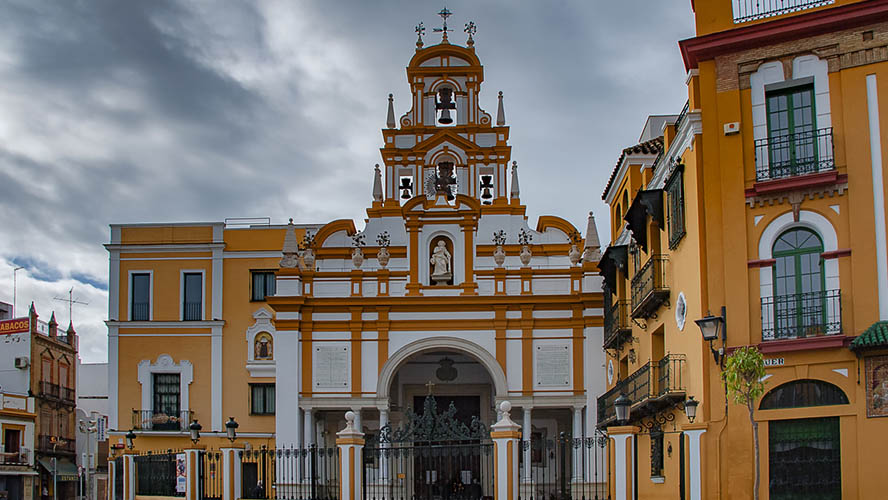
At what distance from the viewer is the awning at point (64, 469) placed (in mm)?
51713

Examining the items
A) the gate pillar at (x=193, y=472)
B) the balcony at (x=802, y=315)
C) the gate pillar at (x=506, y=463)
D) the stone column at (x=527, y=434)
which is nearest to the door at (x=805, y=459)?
the balcony at (x=802, y=315)

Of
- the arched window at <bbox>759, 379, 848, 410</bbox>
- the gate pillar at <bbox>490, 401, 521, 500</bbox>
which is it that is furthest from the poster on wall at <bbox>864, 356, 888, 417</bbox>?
the gate pillar at <bbox>490, 401, 521, 500</bbox>

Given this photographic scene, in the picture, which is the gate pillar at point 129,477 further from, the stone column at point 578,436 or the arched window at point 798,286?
the arched window at point 798,286

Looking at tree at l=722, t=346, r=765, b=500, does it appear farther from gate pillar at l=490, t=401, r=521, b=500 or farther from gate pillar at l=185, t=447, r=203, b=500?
gate pillar at l=185, t=447, r=203, b=500

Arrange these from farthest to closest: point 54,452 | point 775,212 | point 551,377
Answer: point 54,452
point 551,377
point 775,212

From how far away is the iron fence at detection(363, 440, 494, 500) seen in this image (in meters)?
25.1

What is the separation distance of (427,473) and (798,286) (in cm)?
914

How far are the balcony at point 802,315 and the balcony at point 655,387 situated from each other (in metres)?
2.83

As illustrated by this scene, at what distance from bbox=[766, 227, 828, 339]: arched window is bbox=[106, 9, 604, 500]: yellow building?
46.2 ft

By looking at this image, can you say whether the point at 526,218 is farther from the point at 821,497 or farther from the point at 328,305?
the point at 821,497

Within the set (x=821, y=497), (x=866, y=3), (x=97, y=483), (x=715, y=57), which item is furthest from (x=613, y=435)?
(x=97, y=483)

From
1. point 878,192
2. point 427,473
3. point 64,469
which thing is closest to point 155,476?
point 427,473

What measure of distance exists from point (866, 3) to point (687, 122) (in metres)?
3.87

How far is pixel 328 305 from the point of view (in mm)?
35719
